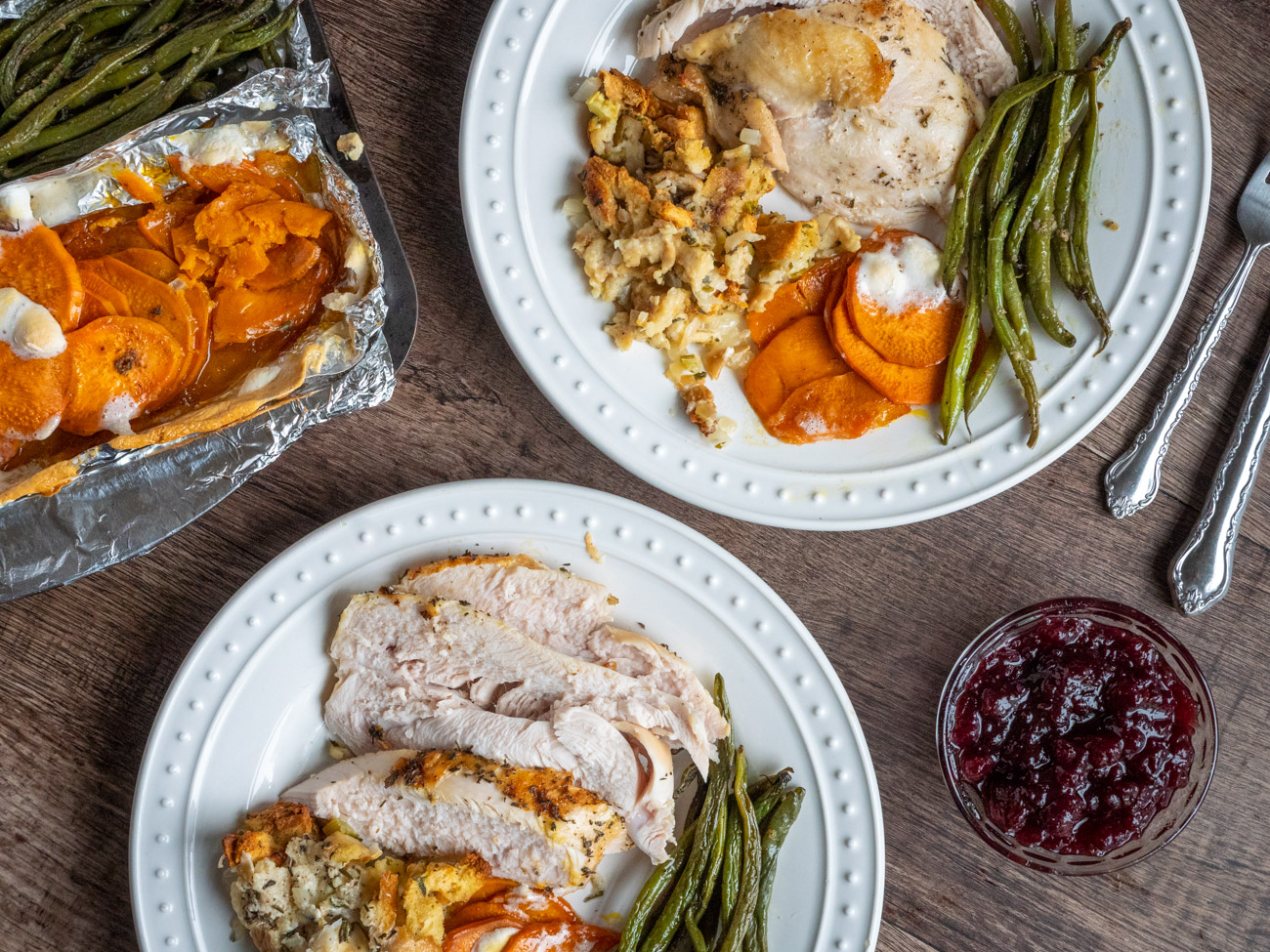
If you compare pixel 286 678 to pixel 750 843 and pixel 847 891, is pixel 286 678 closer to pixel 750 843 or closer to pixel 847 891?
pixel 750 843

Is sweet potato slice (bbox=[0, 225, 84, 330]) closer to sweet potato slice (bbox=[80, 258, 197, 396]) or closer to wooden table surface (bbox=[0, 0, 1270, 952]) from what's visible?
sweet potato slice (bbox=[80, 258, 197, 396])

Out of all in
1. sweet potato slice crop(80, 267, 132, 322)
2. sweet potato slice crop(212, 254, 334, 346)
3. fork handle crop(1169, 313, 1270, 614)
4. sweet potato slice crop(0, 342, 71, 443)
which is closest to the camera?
sweet potato slice crop(0, 342, 71, 443)

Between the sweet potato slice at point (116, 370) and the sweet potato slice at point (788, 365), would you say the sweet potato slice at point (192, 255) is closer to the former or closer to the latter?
the sweet potato slice at point (116, 370)

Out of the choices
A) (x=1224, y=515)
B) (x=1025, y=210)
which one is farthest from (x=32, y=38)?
(x=1224, y=515)

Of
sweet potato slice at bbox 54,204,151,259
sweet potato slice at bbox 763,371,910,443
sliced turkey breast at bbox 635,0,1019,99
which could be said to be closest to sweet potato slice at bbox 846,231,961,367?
sweet potato slice at bbox 763,371,910,443

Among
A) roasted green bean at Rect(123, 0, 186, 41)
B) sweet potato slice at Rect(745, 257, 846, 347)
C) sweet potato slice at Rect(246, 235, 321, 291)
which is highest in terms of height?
roasted green bean at Rect(123, 0, 186, 41)

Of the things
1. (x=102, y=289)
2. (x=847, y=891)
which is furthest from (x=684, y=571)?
(x=102, y=289)
